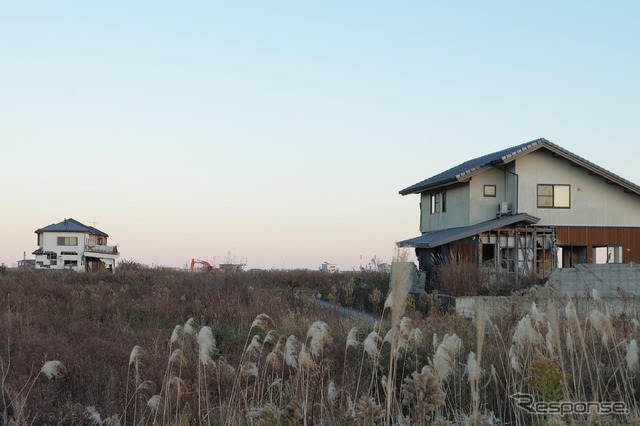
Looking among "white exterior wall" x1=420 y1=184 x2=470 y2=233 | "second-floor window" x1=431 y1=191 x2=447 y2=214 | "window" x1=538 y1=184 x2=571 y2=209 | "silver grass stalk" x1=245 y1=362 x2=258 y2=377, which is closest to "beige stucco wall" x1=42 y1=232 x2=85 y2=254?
"white exterior wall" x1=420 y1=184 x2=470 y2=233

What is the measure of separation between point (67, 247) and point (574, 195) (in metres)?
51.7

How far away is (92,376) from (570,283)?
17786 mm

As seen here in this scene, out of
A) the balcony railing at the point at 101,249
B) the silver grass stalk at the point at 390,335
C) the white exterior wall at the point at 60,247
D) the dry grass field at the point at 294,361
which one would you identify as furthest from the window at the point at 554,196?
the balcony railing at the point at 101,249

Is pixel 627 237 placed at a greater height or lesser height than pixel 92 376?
greater

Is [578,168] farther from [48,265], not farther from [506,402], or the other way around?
[48,265]

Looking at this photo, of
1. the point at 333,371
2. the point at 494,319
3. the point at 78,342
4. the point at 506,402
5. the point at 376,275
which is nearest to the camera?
the point at 506,402

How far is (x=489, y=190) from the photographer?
32.6 metres

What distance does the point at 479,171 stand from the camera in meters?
32.0

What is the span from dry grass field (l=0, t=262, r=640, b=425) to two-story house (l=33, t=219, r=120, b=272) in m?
44.6

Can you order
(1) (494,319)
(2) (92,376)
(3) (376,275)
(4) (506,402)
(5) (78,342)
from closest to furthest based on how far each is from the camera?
(4) (506,402) → (2) (92,376) → (1) (494,319) → (5) (78,342) → (3) (376,275)

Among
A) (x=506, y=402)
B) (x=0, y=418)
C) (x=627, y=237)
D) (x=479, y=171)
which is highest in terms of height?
(x=479, y=171)

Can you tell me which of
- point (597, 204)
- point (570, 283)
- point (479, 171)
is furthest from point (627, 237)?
point (570, 283)

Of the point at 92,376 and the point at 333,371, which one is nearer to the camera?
the point at 333,371

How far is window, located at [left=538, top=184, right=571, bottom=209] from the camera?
104 ft
